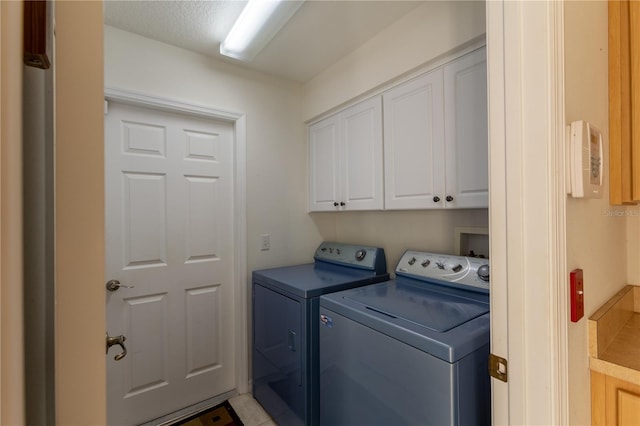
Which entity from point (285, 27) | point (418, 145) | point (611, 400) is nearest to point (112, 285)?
point (285, 27)

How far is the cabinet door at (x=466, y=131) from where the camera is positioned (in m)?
1.38

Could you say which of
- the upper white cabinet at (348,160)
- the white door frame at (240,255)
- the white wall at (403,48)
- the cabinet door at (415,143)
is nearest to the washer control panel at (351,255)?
the upper white cabinet at (348,160)

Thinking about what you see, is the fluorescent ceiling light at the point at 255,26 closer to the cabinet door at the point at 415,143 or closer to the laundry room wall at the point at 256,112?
the laundry room wall at the point at 256,112

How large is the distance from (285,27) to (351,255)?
5.18 ft

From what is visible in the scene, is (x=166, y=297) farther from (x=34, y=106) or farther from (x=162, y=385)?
(x=34, y=106)

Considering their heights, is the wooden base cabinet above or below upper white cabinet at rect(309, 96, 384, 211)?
below

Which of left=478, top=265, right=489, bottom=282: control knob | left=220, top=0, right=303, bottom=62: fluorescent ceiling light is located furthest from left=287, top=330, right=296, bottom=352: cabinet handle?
left=220, top=0, right=303, bottom=62: fluorescent ceiling light

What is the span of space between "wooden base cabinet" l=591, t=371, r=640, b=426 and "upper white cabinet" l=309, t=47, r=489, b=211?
74cm

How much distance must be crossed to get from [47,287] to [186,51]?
209 centimetres

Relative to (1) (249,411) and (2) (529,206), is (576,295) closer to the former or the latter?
(2) (529,206)

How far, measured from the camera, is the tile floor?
1921 mm

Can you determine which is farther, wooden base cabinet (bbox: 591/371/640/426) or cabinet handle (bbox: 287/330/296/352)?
cabinet handle (bbox: 287/330/296/352)

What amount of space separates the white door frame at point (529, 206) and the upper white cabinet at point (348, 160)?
110cm

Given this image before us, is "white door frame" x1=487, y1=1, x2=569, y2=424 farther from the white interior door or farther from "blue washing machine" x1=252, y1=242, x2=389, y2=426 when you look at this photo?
the white interior door
